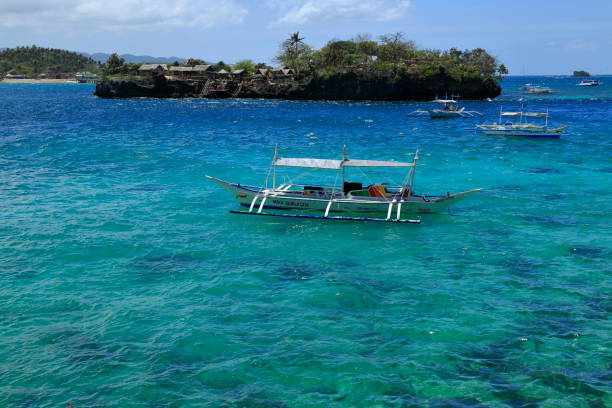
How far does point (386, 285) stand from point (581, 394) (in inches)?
345

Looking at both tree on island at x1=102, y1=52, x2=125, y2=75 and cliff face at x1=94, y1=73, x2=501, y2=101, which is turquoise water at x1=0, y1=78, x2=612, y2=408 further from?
tree on island at x1=102, y1=52, x2=125, y2=75

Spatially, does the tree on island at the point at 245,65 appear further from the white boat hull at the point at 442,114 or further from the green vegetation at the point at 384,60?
the white boat hull at the point at 442,114

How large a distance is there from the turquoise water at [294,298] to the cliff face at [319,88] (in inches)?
3940

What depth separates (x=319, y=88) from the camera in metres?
144

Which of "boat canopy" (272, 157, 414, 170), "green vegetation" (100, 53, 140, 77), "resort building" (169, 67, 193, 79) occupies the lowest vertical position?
"boat canopy" (272, 157, 414, 170)

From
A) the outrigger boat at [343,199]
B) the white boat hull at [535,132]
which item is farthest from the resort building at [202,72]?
the outrigger boat at [343,199]

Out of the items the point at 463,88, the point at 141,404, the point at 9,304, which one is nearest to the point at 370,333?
the point at 141,404

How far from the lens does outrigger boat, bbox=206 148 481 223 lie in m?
31.0

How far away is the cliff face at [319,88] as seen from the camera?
140500mm

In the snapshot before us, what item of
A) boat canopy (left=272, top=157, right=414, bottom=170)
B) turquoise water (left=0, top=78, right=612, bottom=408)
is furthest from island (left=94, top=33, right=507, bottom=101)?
boat canopy (left=272, top=157, right=414, bottom=170)

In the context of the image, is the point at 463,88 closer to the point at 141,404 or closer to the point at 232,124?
the point at 232,124

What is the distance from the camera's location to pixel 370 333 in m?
18.0

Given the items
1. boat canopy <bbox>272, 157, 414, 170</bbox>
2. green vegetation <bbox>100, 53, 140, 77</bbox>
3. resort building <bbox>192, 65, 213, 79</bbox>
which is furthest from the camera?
green vegetation <bbox>100, 53, 140, 77</bbox>

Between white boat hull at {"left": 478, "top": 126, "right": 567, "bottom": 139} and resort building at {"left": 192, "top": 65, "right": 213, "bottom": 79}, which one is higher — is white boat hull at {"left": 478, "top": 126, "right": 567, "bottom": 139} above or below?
below
